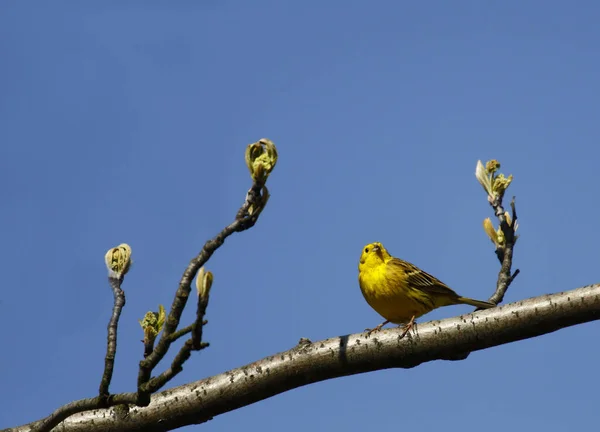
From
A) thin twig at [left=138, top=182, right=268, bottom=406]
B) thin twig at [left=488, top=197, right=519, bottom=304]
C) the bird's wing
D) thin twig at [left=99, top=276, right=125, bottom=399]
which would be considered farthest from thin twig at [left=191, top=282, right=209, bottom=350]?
the bird's wing

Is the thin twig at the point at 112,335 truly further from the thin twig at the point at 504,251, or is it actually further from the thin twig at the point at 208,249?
the thin twig at the point at 504,251

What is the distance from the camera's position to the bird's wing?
26.0ft

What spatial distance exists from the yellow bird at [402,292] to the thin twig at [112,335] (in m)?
3.43

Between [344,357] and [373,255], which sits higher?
[373,255]

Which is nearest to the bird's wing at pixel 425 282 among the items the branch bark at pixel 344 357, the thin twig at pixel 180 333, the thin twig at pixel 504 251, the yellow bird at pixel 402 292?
the yellow bird at pixel 402 292

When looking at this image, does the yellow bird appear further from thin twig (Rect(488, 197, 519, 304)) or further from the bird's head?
thin twig (Rect(488, 197, 519, 304))

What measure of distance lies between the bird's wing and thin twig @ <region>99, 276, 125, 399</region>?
3.80 meters

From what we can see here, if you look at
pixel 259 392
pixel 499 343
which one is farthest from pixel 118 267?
pixel 499 343

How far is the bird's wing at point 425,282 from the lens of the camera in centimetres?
792

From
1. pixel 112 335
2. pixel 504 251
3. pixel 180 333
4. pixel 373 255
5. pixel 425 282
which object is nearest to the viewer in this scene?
pixel 180 333

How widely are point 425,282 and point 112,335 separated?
13.5 ft

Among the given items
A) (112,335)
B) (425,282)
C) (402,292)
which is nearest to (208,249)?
(112,335)

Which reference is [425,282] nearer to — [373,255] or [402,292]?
[402,292]

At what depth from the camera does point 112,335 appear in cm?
470
